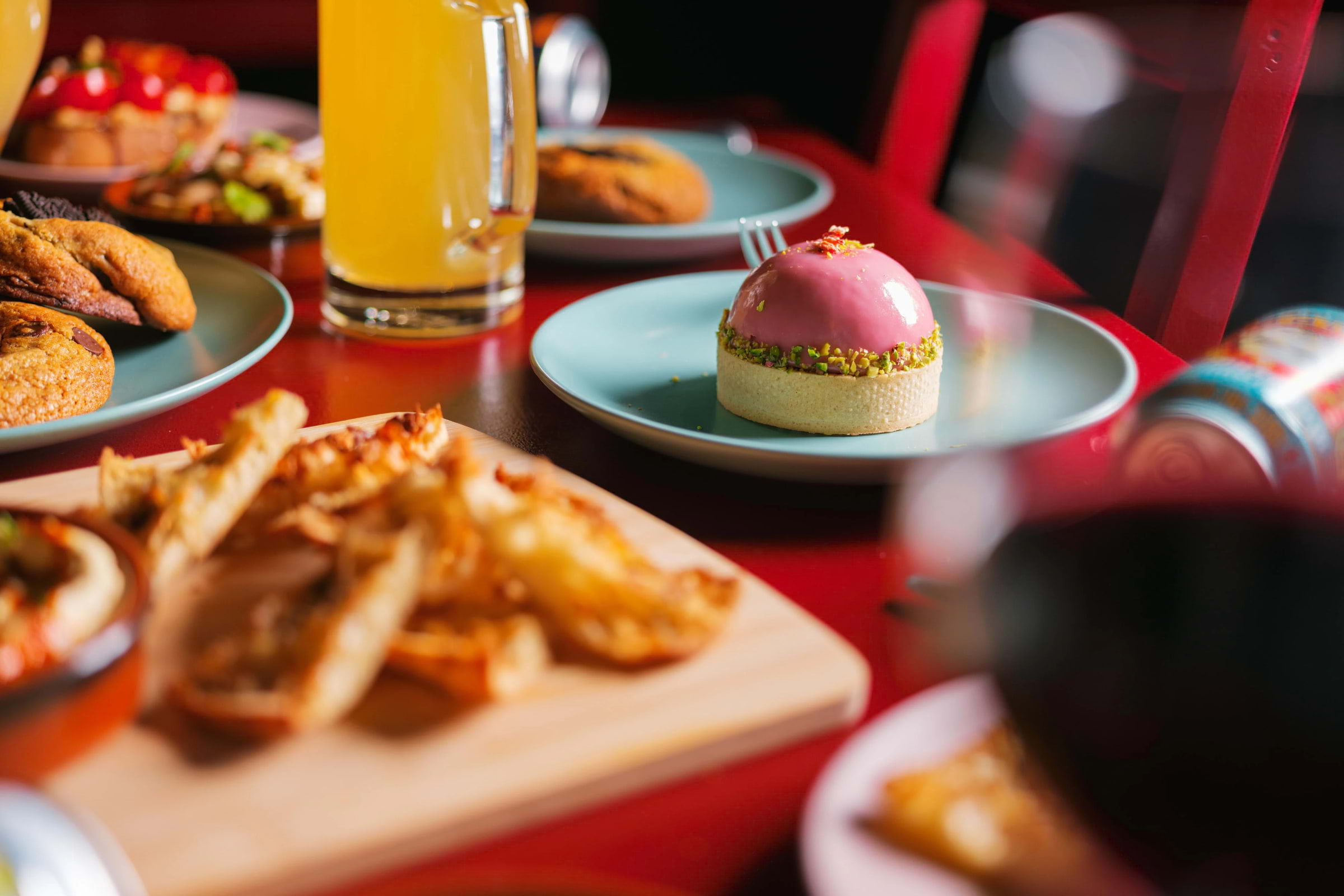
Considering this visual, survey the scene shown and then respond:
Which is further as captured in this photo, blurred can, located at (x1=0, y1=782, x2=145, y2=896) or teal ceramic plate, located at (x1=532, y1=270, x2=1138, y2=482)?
teal ceramic plate, located at (x1=532, y1=270, x2=1138, y2=482)

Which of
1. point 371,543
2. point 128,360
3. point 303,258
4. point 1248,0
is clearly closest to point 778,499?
point 371,543

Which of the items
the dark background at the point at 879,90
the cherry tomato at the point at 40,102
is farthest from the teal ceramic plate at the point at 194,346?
the dark background at the point at 879,90

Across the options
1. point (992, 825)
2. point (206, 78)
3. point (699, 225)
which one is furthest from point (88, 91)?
point (992, 825)

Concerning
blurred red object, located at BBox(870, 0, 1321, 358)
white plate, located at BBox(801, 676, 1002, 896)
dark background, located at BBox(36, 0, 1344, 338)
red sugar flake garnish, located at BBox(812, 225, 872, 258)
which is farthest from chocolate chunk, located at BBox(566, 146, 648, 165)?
white plate, located at BBox(801, 676, 1002, 896)

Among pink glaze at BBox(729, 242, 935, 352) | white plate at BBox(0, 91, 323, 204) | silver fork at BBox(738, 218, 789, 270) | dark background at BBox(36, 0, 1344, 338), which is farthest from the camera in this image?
dark background at BBox(36, 0, 1344, 338)

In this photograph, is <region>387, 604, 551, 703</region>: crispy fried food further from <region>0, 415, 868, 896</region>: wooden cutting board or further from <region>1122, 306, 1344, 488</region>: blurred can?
<region>1122, 306, 1344, 488</region>: blurred can

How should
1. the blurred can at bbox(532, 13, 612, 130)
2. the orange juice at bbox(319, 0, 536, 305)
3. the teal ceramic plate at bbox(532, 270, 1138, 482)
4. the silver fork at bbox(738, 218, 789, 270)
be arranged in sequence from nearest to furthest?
the teal ceramic plate at bbox(532, 270, 1138, 482) < the orange juice at bbox(319, 0, 536, 305) < the silver fork at bbox(738, 218, 789, 270) < the blurred can at bbox(532, 13, 612, 130)
